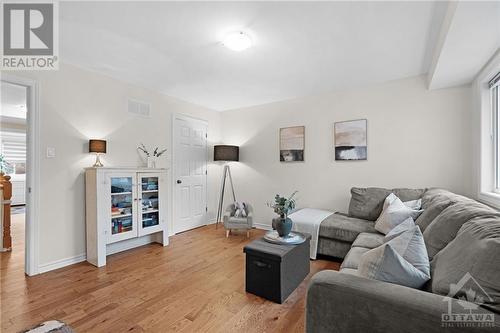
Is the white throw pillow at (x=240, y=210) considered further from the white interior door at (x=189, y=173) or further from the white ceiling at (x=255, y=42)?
the white ceiling at (x=255, y=42)

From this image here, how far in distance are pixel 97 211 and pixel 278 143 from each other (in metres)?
3.00

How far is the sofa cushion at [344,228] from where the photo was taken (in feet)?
8.71

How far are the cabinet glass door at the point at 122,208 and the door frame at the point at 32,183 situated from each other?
0.70 metres

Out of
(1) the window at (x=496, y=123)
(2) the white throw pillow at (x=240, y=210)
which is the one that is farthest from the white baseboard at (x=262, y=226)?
(1) the window at (x=496, y=123)

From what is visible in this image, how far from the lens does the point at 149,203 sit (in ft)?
10.9

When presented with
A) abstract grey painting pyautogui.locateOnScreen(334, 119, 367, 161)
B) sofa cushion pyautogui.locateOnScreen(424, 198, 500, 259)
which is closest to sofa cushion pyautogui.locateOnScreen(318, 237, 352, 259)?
sofa cushion pyautogui.locateOnScreen(424, 198, 500, 259)

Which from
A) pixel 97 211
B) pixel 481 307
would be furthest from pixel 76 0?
pixel 481 307

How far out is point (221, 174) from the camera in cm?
498

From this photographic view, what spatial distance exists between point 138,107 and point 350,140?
131 inches

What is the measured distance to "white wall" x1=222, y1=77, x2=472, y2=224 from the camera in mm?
2918

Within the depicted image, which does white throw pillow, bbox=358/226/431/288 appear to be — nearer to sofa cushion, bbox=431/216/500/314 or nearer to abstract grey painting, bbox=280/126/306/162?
sofa cushion, bbox=431/216/500/314

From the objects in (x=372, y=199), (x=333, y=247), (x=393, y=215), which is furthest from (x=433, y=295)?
(x=372, y=199)

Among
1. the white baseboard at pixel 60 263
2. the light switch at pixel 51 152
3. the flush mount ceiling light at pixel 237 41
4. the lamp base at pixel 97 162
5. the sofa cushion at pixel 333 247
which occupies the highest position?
the flush mount ceiling light at pixel 237 41

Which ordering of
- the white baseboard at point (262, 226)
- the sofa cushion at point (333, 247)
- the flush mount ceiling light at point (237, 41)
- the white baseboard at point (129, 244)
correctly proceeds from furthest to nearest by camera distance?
the white baseboard at point (262, 226)
the white baseboard at point (129, 244)
the sofa cushion at point (333, 247)
the flush mount ceiling light at point (237, 41)
